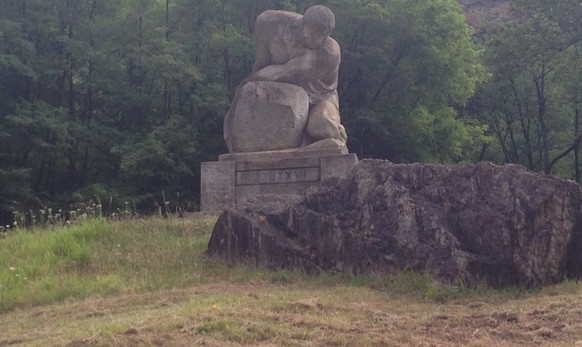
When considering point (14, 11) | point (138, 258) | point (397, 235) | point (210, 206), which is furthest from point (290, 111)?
point (14, 11)

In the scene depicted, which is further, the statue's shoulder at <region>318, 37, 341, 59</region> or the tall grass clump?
the statue's shoulder at <region>318, 37, 341, 59</region>

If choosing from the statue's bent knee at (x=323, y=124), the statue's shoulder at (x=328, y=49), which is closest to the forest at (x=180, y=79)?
the statue's bent knee at (x=323, y=124)

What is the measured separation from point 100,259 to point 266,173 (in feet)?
10.6

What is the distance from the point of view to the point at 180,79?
1973 cm

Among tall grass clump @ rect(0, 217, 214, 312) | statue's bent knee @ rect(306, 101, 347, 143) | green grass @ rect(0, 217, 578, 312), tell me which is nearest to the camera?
green grass @ rect(0, 217, 578, 312)

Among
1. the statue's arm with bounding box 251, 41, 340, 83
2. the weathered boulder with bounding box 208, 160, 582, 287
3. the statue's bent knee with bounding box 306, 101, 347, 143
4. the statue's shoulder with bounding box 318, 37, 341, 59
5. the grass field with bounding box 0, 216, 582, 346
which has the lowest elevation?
the grass field with bounding box 0, 216, 582, 346

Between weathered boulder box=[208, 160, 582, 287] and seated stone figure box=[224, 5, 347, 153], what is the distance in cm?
330

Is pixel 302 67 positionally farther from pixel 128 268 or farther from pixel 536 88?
pixel 536 88

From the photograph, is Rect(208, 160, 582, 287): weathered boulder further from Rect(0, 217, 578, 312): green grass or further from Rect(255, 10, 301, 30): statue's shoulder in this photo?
Rect(255, 10, 301, 30): statue's shoulder

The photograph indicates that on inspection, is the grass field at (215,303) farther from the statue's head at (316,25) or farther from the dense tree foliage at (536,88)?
the dense tree foliage at (536,88)

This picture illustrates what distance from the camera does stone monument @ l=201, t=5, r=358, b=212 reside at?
11398 mm

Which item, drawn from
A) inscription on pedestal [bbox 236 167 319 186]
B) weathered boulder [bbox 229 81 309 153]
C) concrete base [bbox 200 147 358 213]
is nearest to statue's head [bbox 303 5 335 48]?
weathered boulder [bbox 229 81 309 153]

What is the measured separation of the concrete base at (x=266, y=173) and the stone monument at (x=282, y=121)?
1 cm

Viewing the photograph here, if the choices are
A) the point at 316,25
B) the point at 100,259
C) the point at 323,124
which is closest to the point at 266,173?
the point at 323,124
